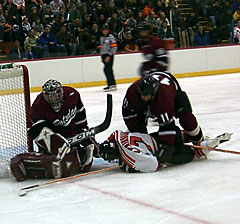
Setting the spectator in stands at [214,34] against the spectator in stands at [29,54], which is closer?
the spectator in stands at [29,54]

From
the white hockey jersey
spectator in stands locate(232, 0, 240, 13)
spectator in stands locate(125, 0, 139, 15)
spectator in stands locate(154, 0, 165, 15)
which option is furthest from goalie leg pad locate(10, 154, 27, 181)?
spectator in stands locate(232, 0, 240, 13)

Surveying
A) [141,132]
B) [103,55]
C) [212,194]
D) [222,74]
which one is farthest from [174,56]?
[212,194]

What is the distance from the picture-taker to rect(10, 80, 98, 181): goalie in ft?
12.1

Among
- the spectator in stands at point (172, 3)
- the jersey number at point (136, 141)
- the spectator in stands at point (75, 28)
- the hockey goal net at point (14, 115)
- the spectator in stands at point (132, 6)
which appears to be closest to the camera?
the jersey number at point (136, 141)

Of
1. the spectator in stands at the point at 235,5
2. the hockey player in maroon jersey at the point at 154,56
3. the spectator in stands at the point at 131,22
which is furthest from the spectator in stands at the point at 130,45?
the hockey player in maroon jersey at the point at 154,56

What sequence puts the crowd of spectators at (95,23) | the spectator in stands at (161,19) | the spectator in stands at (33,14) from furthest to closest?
the spectator in stands at (161,19), the spectator in stands at (33,14), the crowd of spectators at (95,23)

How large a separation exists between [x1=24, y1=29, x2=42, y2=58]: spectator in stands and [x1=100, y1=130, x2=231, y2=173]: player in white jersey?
22.9 feet

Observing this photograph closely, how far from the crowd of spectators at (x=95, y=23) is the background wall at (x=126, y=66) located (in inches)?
7.9

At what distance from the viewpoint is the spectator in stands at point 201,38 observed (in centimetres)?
1186

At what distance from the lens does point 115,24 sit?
459 inches

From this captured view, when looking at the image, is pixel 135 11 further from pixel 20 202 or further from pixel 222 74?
pixel 20 202

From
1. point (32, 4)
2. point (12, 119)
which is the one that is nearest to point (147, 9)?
point (32, 4)

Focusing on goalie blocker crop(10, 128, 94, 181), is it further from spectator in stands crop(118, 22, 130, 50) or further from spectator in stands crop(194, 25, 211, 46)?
spectator in stands crop(194, 25, 211, 46)

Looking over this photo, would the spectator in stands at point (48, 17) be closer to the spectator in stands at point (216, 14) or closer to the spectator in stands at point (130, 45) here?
the spectator in stands at point (130, 45)
